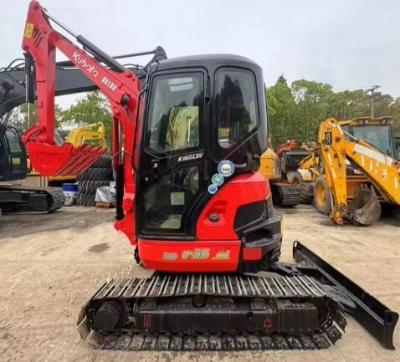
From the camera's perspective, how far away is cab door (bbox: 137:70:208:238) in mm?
3084

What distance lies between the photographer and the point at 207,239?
3.10 metres

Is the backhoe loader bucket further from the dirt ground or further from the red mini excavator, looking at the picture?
the red mini excavator

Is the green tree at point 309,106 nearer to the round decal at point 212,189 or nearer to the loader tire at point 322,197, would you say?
the loader tire at point 322,197

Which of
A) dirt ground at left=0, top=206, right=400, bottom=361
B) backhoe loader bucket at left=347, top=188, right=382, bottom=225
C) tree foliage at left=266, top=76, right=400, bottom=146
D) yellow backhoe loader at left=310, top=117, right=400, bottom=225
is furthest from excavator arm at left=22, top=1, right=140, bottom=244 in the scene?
tree foliage at left=266, top=76, right=400, bottom=146

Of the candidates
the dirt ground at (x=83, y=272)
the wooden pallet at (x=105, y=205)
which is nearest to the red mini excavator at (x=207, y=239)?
the dirt ground at (x=83, y=272)

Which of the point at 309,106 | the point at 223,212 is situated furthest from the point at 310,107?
the point at 223,212

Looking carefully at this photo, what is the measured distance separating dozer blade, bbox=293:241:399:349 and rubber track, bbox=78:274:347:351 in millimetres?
396

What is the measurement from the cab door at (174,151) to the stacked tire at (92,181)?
8.69m

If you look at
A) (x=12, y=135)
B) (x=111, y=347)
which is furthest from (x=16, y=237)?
(x=111, y=347)

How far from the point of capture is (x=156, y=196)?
3180mm

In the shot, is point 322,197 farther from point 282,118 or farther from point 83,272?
point 282,118

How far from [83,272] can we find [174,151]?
112 inches

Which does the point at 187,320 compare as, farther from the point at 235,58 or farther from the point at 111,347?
the point at 235,58

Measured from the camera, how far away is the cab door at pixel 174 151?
3.08m
